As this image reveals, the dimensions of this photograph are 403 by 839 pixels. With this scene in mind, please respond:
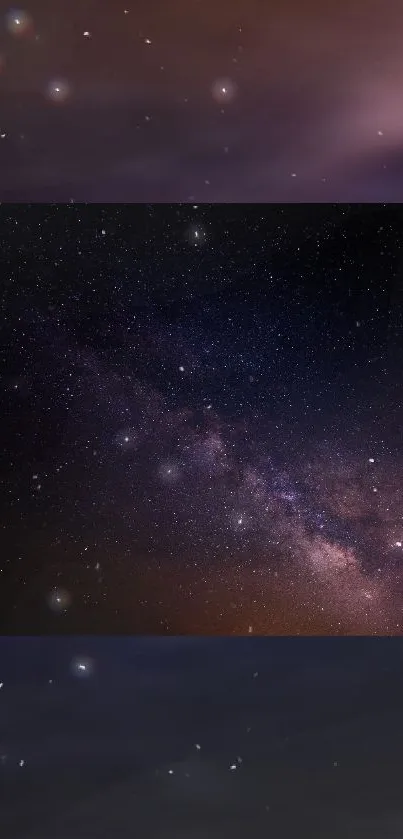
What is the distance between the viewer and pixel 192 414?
2109mm

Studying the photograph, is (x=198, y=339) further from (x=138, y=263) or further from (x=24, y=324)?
(x=24, y=324)

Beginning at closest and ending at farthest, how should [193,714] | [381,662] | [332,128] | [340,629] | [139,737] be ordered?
[139,737]
[193,714]
[332,128]
[381,662]
[340,629]

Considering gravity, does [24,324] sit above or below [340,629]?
above

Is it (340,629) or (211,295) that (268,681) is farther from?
(211,295)

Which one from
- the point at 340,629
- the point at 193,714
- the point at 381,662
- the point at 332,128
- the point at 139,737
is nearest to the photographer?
the point at 139,737

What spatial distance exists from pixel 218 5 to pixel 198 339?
802mm

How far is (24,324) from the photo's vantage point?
2.11 m

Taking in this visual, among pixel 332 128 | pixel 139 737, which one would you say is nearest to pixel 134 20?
pixel 332 128

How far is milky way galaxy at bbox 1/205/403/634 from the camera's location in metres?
2.11

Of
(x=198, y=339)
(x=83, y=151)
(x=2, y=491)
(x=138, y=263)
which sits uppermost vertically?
(x=83, y=151)

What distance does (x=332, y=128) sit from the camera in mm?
1828

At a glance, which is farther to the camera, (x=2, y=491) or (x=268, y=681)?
(x=2, y=491)

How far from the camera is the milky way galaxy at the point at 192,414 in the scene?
6.91ft

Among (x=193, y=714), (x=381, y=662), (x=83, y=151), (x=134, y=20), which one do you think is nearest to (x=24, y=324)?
(x=83, y=151)
